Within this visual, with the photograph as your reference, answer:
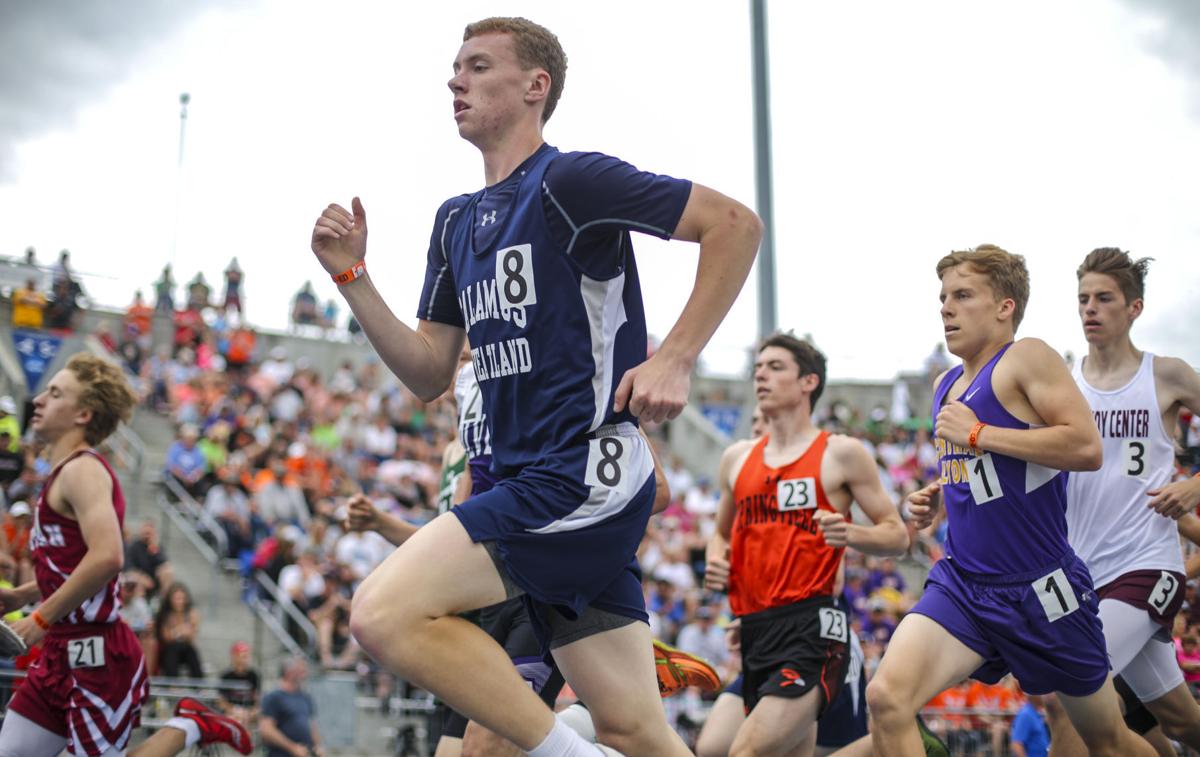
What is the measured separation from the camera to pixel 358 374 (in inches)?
920

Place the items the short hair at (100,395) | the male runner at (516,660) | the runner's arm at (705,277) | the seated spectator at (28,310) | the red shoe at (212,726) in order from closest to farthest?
the runner's arm at (705,277)
the male runner at (516,660)
the short hair at (100,395)
the red shoe at (212,726)
the seated spectator at (28,310)

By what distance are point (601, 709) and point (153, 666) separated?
29.5 ft

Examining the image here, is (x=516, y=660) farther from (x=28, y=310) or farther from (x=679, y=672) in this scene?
(x=28, y=310)

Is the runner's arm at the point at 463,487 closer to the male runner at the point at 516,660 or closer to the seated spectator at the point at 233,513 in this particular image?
the male runner at the point at 516,660

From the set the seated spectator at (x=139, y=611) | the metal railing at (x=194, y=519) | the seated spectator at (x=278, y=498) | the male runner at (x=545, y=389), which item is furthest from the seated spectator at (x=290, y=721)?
the male runner at (x=545, y=389)

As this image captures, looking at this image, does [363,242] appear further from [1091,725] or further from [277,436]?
[277,436]

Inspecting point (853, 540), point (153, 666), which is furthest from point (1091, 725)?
point (153, 666)

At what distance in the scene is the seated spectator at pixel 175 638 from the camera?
462 inches

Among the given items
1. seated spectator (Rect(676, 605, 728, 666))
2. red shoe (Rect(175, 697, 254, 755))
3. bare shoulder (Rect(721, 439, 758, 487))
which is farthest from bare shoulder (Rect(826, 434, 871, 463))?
seated spectator (Rect(676, 605, 728, 666))

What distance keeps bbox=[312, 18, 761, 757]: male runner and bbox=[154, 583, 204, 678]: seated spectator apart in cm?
857

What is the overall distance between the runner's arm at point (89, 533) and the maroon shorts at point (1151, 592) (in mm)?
4769

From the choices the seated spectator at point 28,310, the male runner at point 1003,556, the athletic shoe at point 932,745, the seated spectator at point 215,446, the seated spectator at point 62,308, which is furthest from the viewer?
the seated spectator at point 62,308

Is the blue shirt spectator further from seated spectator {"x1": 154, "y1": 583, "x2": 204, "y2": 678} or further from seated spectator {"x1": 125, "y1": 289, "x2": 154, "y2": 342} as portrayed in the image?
seated spectator {"x1": 125, "y1": 289, "x2": 154, "y2": 342}

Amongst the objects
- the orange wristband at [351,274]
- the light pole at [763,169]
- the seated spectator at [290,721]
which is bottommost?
the seated spectator at [290,721]
